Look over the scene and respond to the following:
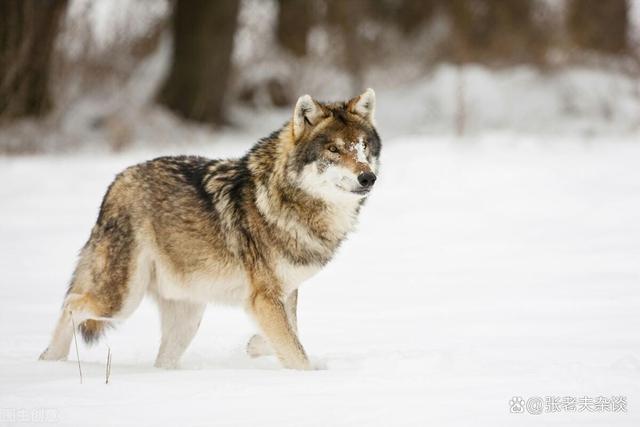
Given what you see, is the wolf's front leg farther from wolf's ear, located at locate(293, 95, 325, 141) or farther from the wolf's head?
wolf's ear, located at locate(293, 95, 325, 141)

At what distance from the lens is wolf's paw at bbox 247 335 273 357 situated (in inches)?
206

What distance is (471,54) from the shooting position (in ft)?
62.3

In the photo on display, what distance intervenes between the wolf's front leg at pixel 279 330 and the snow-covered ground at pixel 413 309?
11cm

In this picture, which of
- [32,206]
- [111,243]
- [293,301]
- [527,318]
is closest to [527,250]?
[527,318]

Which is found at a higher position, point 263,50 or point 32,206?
point 263,50

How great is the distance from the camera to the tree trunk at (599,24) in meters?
18.2

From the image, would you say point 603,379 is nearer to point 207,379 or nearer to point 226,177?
point 207,379

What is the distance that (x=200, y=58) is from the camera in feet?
52.5

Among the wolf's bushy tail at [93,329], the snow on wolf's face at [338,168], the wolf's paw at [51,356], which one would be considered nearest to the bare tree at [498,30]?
the snow on wolf's face at [338,168]

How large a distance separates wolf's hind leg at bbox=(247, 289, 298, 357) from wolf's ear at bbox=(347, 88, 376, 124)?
1.23 m

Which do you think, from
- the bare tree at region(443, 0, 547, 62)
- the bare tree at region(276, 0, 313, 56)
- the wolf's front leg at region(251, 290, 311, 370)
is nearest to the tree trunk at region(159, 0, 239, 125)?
the bare tree at region(276, 0, 313, 56)

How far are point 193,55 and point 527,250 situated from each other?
965 cm

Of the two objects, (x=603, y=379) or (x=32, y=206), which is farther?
(x=32, y=206)

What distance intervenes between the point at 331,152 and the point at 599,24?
15.7 m
